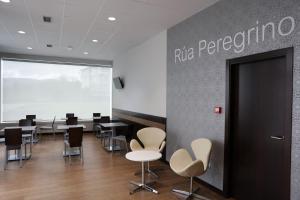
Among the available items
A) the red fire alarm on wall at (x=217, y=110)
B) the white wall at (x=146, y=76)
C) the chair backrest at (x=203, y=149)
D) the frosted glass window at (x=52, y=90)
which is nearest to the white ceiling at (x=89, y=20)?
the white wall at (x=146, y=76)

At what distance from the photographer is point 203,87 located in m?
3.85

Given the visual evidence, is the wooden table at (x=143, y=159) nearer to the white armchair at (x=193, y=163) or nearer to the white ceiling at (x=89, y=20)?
the white armchair at (x=193, y=163)

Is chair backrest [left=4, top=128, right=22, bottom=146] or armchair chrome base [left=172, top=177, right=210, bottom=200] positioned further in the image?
chair backrest [left=4, top=128, right=22, bottom=146]

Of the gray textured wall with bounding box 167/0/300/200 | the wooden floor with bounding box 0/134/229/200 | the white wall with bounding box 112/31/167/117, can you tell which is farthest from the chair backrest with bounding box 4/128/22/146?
Result: the gray textured wall with bounding box 167/0/300/200

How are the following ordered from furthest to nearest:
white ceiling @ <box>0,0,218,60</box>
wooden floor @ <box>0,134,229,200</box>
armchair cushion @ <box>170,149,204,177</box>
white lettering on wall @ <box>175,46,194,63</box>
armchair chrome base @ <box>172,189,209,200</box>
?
white lettering on wall @ <box>175,46,194,63</box> → white ceiling @ <box>0,0,218,60</box> → wooden floor @ <box>0,134,229,200</box> → armchair chrome base @ <box>172,189,209,200</box> → armchair cushion @ <box>170,149,204,177</box>

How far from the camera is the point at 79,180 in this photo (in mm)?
4035

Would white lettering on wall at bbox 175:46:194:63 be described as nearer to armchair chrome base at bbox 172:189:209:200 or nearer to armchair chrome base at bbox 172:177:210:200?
armchair chrome base at bbox 172:177:210:200

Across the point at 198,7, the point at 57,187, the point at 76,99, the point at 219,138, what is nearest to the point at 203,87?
the point at 219,138

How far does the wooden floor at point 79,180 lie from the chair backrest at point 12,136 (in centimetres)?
52

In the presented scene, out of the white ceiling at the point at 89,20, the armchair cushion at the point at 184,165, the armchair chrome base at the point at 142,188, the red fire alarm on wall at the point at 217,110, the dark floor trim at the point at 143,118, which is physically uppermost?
the white ceiling at the point at 89,20

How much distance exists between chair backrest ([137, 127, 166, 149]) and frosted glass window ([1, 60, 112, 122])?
17.2ft

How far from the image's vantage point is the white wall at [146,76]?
5.27 meters

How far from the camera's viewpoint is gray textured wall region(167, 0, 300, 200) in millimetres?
2455

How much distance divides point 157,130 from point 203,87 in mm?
1499
